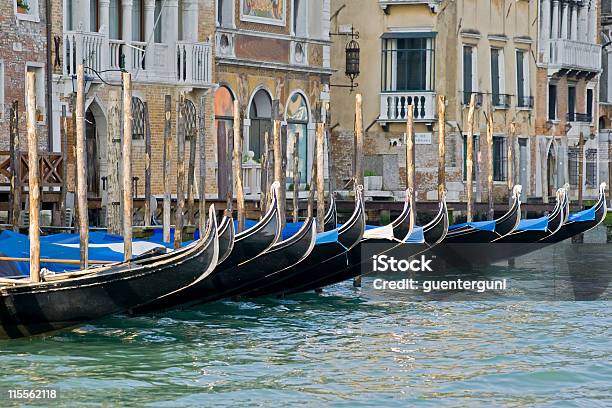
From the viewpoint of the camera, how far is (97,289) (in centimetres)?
1183

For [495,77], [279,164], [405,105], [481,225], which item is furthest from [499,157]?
[279,164]

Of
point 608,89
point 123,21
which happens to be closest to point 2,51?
point 123,21

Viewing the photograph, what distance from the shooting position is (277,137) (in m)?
15.1

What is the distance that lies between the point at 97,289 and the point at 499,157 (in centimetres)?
1493

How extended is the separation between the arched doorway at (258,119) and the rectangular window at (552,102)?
7.07 meters

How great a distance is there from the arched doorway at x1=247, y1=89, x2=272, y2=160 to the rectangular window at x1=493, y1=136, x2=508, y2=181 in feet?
17.3

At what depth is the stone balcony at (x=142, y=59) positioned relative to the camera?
1792 cm

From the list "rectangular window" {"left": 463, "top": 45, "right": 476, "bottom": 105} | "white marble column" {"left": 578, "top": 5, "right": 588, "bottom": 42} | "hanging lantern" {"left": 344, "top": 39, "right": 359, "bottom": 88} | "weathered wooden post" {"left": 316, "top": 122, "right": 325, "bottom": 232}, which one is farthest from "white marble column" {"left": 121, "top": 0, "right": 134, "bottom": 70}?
"white marble column" {"left": 578, "top": 5, "right": 588, "bottom": 42}

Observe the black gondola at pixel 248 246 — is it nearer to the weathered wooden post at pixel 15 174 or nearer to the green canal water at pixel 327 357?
the green canal water at pixel 327 357

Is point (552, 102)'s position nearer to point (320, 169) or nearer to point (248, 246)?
point (320, 169)

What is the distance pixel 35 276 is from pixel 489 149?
900 cm

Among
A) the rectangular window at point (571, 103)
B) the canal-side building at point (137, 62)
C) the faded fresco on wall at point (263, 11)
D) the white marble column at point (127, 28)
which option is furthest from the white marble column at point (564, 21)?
the white marble column at point (127, 28)

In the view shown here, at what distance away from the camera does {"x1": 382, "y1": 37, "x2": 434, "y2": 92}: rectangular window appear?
24438 mm

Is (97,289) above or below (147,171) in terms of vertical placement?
below
